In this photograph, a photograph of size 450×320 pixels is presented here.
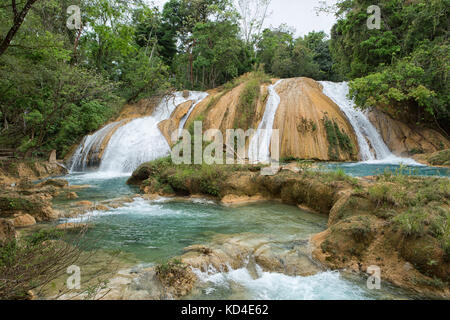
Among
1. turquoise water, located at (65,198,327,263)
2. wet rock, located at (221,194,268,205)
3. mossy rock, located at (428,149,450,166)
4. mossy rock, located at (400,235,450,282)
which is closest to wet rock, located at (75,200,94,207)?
turquoise water, located at (65,198,327,263)

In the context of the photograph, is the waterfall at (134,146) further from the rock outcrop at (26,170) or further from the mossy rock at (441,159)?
the mossy rock at (441,159)

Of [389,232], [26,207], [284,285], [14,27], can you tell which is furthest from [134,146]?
[389,232]

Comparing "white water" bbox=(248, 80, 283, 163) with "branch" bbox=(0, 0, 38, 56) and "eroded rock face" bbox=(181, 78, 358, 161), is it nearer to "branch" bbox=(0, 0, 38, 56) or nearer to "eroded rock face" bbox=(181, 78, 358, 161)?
"eroded rock face" bbox=(181, 78, 358, 161)

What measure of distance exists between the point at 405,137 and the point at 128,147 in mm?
15559

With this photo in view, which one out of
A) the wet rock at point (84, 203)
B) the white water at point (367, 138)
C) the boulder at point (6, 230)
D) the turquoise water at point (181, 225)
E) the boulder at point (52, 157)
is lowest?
the turquoise water at point (181, 225)

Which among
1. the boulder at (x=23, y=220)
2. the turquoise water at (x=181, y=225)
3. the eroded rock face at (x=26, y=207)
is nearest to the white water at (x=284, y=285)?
the turquoise water at (x=181, y=225)

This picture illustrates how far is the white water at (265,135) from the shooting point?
13.1 m

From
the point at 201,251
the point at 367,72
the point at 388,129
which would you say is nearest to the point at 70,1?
the point at 201,251

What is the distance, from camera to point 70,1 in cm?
1366

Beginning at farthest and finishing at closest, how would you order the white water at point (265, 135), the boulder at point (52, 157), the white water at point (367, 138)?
the boulder at point (52, 157)
the white water at point (367, 138)
the white water at point (265, 135)

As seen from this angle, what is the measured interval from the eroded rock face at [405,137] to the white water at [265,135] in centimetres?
587

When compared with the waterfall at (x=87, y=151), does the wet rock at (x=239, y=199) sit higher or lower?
lower
